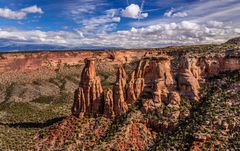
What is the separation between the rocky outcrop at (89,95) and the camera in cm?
10738

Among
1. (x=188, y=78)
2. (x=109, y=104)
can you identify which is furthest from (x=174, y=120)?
(x=109, y=104)

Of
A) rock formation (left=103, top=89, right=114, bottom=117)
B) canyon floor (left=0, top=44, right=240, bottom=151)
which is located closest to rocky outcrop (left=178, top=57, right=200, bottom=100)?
canyon floor (left=0, top=44, right=240, bottom=151)

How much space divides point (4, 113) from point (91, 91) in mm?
71937

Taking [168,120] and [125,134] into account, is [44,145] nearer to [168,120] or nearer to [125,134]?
[125,134]

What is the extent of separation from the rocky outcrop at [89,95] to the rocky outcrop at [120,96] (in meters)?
5.16

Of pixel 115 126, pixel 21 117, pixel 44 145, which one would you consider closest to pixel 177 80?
pixel 115 126

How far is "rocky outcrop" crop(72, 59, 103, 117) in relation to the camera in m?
107

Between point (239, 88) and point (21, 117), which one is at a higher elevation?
point (239, 88)

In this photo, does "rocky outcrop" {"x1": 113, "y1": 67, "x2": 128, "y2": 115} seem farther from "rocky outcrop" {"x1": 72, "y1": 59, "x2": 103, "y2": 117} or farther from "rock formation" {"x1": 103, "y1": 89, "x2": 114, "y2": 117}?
Result: "rocky outcrop" {"x1": 72, "y1": 59, "x2": 103, "y2": 117}

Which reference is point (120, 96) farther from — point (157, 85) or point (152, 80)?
point (157, 85)

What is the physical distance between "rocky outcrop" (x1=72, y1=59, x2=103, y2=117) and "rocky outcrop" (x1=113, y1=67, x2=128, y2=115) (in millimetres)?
5163

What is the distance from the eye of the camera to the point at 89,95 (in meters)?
109

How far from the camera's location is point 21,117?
157m

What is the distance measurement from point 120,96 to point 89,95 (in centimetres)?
983
